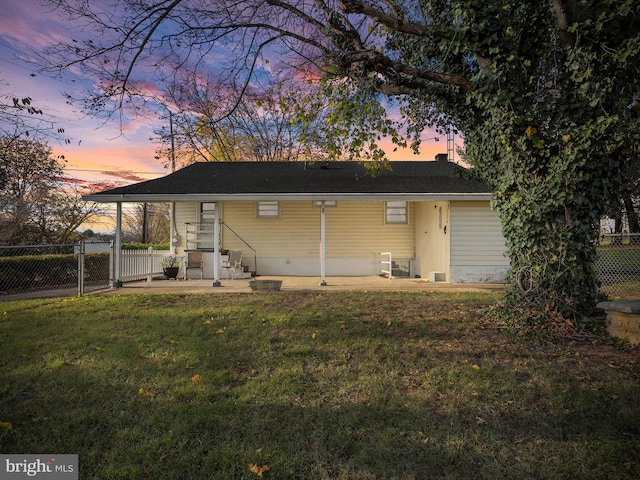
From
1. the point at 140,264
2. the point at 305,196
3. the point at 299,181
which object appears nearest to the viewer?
the point at 305,196

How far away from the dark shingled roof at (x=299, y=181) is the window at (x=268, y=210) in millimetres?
1032

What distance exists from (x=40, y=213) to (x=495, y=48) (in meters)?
15.8

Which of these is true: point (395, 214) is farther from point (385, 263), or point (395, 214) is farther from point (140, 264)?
point (140, 264)

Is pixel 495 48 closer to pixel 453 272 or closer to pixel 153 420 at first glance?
pixel 153 420

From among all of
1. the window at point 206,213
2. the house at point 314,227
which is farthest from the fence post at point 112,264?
the window at point 206,213

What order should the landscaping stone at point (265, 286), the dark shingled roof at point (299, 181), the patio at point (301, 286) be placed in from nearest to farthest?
the landscaping stone at point (265, 286)
the patio at point (301, 286)
the dark shingled roof at point (299, 181)

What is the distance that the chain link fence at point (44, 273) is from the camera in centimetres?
1045

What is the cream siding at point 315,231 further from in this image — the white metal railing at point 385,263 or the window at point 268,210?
the white metal railing at point 385,263

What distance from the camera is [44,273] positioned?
40.1ft

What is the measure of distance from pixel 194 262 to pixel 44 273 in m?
4.46

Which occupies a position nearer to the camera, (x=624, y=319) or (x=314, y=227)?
(x=624, y=319)
